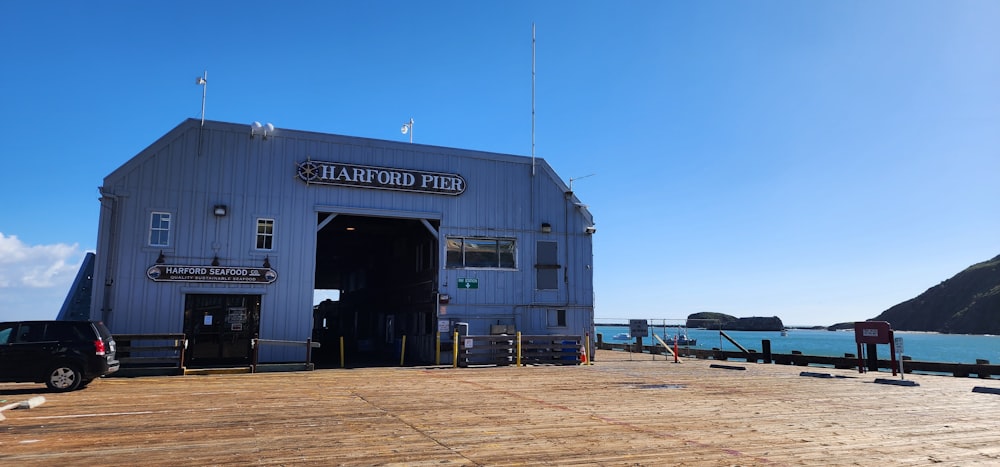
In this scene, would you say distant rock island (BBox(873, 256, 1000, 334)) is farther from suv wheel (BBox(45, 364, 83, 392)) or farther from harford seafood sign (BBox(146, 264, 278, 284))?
suv wheel (BBox(45, 364, 83, 392))

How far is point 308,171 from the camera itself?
2278 centimetres

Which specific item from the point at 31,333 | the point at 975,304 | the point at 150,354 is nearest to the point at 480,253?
the point at 150,354

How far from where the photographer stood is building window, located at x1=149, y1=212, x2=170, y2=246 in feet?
68.5

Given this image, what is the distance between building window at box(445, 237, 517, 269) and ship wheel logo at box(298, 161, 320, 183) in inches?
224

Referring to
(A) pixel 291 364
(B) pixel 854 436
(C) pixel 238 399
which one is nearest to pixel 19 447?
(C) pixel 238 399

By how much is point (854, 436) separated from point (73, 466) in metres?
10.0

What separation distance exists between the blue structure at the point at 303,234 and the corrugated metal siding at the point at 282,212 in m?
0.04

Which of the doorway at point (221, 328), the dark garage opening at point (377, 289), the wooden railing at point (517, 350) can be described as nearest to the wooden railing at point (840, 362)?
the wooden railing at point (517, 350)

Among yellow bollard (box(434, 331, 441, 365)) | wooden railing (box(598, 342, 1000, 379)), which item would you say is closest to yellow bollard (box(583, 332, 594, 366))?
yellow bollard (box(434, 331, 441, 365))

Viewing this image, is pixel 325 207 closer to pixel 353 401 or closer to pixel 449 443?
pixel 353 401

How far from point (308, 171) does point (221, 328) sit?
21.1 ft

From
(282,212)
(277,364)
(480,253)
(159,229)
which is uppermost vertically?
(282,212)

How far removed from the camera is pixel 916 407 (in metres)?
12.3

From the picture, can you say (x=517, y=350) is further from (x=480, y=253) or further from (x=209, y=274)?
(x=209, y=274)
